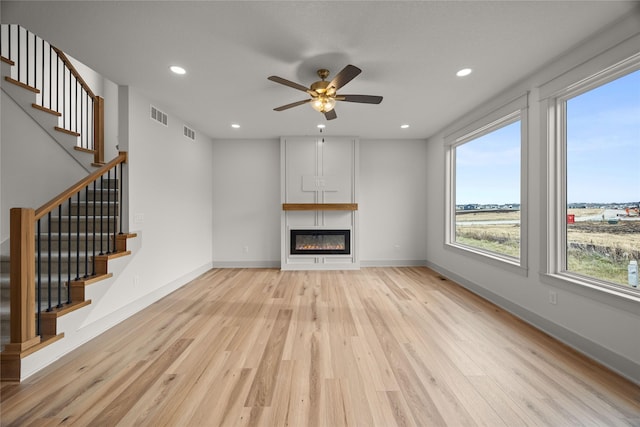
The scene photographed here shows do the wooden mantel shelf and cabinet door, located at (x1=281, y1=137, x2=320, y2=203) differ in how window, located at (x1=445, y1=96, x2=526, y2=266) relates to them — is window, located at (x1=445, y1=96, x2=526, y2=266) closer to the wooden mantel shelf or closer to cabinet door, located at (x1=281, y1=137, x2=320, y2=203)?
the wooden mantel shelf

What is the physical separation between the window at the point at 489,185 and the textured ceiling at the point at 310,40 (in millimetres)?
570

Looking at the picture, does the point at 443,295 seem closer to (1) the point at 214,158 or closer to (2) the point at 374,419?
(2) the point at 374,419

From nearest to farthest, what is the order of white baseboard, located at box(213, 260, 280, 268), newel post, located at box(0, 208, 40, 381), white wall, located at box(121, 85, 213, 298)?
newel post, located at box(0, 208, 40, 381) < white wall, located at box(121, 85, 213, 298) < white baseboard, located at box(213, 260, 280, 268)

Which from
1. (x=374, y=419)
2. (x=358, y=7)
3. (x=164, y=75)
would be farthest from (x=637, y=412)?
(x=164, y=75)

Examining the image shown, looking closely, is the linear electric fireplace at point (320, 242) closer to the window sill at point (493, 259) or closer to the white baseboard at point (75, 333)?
the window sill at point (493, 259)

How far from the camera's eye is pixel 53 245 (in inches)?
116

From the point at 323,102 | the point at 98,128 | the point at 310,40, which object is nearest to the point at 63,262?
the point at 98,128

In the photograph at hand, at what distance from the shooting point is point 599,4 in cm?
182

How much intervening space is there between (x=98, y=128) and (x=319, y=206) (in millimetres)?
3943

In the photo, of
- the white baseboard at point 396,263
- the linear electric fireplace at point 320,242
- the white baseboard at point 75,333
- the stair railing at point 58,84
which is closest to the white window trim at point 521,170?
the white baseboard at point 396,263

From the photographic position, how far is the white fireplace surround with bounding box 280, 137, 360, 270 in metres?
5.29

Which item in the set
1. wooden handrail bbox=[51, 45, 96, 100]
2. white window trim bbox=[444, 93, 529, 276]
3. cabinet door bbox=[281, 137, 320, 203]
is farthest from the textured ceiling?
cabinet door bbox=[281, 137, 320, 203]

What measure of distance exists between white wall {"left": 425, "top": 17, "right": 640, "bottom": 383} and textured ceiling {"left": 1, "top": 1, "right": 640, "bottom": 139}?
148 mm

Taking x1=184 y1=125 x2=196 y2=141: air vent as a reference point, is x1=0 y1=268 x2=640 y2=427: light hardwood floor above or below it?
below
